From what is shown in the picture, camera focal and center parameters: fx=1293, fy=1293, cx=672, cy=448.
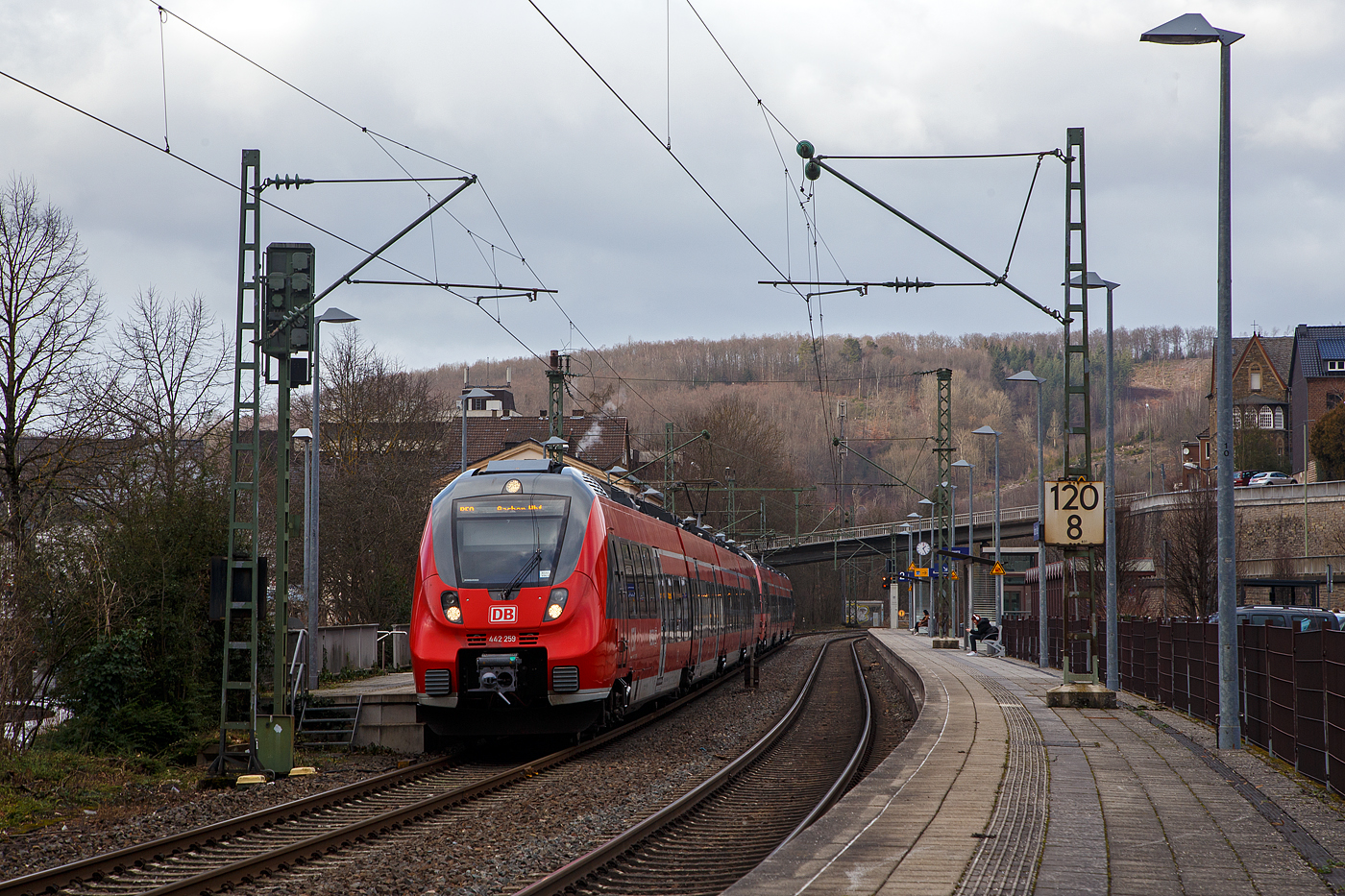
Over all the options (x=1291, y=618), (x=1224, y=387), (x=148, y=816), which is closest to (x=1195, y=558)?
(x=1291, y=618)

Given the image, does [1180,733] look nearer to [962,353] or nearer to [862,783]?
[862,783]

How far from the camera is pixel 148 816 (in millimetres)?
11281

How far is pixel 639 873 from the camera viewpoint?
8969 mm

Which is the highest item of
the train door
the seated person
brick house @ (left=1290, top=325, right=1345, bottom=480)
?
brick house @ (left=1290, top=325, right=1345, bottom=480)

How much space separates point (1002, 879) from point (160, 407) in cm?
3442

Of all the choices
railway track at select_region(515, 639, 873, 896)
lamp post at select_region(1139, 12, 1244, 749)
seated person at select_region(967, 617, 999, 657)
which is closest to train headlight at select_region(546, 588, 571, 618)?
railway track at select_region(515, 639, 873, 896)

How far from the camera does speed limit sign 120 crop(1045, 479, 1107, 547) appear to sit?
18531 millimetres

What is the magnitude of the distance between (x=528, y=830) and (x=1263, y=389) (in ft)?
379

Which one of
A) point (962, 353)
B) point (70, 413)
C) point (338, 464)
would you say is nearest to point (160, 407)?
point (70, 413)

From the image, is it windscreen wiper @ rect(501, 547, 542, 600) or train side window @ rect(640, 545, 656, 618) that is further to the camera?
train side window @ rect(640, 545, 656, 618)

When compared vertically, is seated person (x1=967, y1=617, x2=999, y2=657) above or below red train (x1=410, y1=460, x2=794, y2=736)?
below

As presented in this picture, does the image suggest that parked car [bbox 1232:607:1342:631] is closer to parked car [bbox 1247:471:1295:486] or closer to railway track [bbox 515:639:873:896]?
railway track [bbox 515:639:873:896]

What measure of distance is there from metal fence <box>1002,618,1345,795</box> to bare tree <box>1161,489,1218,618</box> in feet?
114

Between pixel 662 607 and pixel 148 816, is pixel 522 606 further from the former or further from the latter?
pixel 662 607
